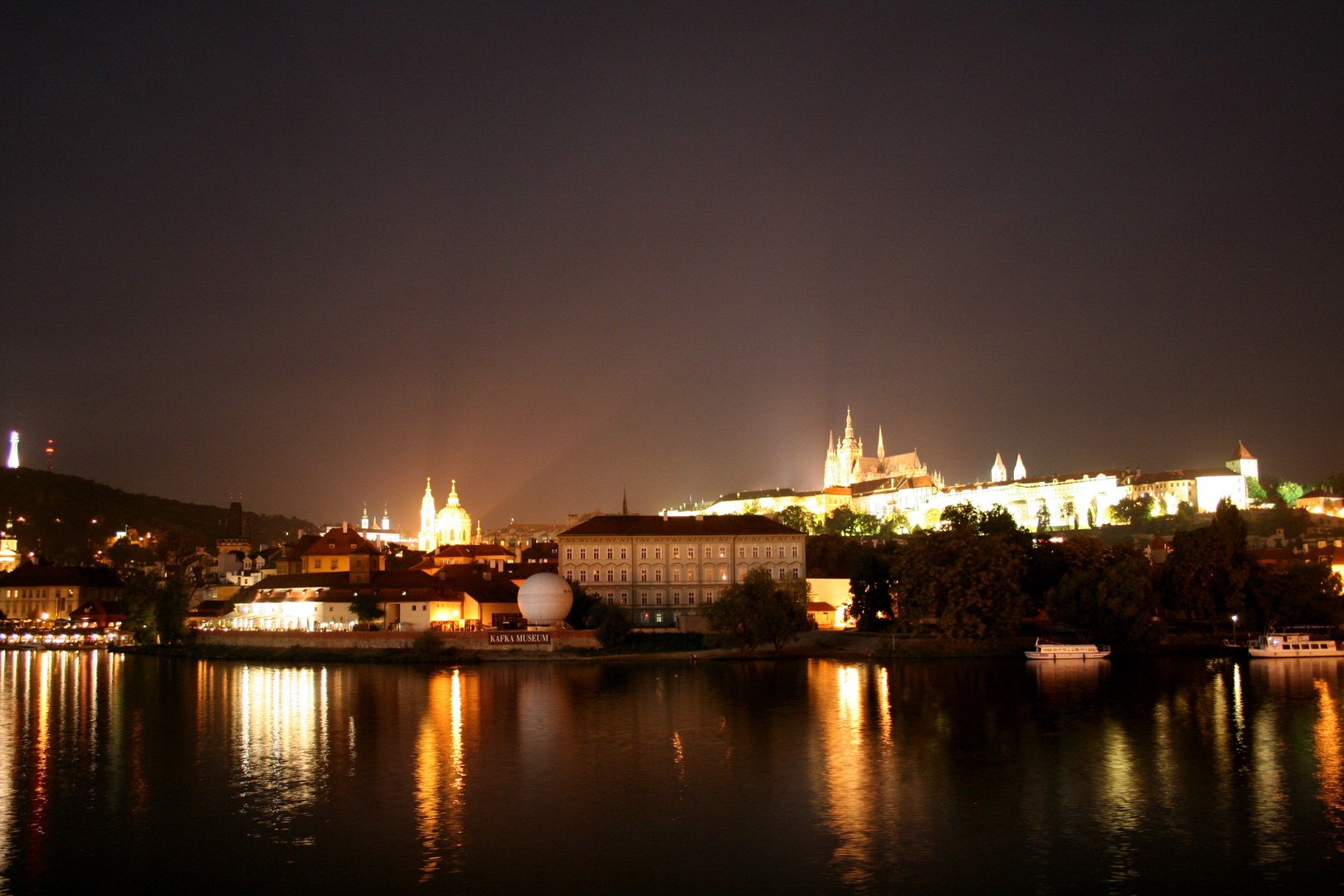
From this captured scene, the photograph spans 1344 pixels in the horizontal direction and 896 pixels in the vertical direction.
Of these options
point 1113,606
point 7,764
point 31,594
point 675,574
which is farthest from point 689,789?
point 31,594

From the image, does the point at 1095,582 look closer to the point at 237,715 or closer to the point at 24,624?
the point at 237,715

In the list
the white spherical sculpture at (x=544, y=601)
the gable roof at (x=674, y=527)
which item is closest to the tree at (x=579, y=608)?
the white spherical sculpture at (x=544, y=601)

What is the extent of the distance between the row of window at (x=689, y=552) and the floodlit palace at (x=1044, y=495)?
7243 cm

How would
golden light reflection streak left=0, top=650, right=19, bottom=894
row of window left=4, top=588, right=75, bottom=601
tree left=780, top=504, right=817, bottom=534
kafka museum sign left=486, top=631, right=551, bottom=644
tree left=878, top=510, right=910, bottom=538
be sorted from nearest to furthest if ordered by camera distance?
1. golden light reflection streak left=0, top=650, right=19, bottom=894
2. kafka museum sign left=486, top=631, right=551, bottom=644
3. row of window left=4, top=588, right=75, bottom=601
4. tree left=780, top=504, right=817, bottom=534
5. tree left=878, top=510, right=910, bottom=538

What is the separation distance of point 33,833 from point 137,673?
32400 mm

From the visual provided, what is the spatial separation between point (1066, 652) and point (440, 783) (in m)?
32.7

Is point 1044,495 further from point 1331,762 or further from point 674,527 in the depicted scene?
point 1331,762

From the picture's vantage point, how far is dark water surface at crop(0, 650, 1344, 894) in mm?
16406

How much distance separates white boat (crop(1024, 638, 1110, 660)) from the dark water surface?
7909 millimetres

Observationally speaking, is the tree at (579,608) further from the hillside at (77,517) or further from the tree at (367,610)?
the hillside at (77,517)

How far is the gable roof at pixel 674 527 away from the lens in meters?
61.9

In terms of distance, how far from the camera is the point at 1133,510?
14538 centimetres

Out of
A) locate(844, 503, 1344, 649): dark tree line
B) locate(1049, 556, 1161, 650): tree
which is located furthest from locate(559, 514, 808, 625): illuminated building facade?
locate(1049, 556, 1161, 650): tree

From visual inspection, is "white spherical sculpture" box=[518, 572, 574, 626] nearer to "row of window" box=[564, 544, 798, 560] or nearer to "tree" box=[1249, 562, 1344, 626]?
"row of window" box=[564, 544, 798, 560]
